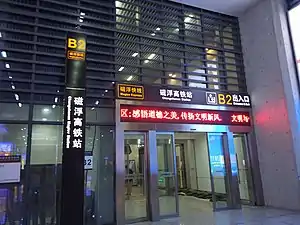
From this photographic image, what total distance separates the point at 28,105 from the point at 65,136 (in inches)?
50.1

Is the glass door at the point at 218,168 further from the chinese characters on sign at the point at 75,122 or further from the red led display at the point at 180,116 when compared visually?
the chinese characters on sign at the point at 75,122

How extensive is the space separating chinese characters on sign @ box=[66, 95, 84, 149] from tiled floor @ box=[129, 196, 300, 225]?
2.47 meters

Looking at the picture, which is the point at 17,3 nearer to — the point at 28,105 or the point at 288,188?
the point at 28,105

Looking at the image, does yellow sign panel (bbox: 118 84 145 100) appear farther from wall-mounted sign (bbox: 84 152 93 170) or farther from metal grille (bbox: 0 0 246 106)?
wall-mounted sign (bbox: 84 152 93 170)

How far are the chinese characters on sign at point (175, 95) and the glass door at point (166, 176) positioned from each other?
0.95m

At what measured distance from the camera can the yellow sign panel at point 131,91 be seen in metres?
6.25

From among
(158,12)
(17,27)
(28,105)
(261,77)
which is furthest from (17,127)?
(261,77)

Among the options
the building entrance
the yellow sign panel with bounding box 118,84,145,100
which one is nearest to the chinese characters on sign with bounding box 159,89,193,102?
the yellow sign panel with bounding box 118,84,145,100

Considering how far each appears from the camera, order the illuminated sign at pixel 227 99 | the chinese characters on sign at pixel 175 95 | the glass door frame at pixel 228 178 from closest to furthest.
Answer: the chinese characters on sign at pixel 175 95 → the glass door frame at pixel 228 178 → the illuminated sign at pixel 227 99

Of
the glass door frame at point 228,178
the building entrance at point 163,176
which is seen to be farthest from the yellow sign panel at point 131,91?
the glass door frame at point 228,178

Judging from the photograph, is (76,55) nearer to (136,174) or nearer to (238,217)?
(136,174)

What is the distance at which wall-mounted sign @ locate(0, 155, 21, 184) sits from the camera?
5012 mm

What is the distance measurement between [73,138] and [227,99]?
462 centimetres

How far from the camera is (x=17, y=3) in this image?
223 inches
